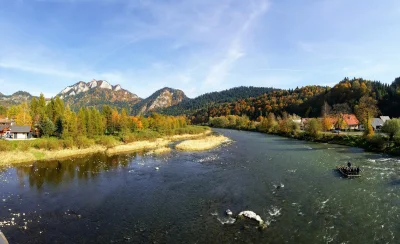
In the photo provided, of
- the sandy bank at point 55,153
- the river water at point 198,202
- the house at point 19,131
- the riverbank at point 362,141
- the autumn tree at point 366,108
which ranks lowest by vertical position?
the river water at point 198,202

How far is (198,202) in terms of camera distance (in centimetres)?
2850

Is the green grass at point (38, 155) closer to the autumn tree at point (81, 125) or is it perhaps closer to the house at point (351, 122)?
the autumn tree at point (81, 125)

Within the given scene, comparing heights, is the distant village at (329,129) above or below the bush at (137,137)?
above

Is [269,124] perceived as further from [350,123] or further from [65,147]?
[65,147]

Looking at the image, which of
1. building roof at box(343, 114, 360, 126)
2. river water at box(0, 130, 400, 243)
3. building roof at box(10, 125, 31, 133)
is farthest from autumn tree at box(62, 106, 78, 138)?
building roof at box(343, 114, 360, 126)

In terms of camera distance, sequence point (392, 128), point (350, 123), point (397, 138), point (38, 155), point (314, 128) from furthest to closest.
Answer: point (350, 123)
point (314, 128)
point (392, 128)
point (397, 138)
point (38, 155)

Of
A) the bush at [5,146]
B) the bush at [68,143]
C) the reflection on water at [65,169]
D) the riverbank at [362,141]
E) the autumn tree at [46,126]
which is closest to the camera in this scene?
the reflection on water at [65,169]

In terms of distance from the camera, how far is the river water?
69.6 ft

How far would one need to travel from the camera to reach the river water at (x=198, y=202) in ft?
69.6

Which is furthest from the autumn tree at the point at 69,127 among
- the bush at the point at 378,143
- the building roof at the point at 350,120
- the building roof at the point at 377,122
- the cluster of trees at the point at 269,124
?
the building roof at the point at 350,120

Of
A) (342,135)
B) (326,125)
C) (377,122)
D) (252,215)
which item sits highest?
(377,122)

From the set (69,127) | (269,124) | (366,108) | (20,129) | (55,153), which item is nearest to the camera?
(55,153)

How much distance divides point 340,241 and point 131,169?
3453 cm

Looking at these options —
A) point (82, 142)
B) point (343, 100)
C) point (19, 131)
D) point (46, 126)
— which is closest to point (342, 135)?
point (82, 142)
